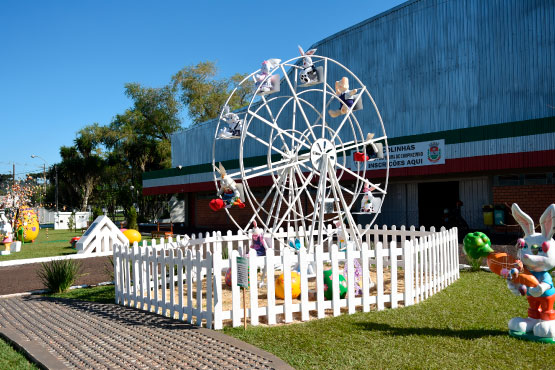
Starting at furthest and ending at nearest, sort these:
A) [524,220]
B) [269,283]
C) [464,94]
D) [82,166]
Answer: [82,166], [464,94], [269,283], [524,220]

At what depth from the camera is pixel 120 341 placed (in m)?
6.12

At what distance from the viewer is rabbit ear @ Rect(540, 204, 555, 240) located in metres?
5.65

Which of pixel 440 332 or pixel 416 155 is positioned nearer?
pixel 440 332

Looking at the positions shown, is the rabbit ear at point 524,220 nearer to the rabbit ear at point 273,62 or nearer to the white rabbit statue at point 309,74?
the white rabbit statue at point 309,74

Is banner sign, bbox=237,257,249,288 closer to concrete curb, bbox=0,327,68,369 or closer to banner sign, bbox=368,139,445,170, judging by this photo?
concrete curb, bbox=0,327,68,369

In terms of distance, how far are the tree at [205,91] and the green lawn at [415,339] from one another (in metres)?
51.3

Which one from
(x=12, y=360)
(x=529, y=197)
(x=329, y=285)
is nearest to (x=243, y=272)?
(x=329, y=285)

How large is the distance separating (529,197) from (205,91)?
4423 centimetres

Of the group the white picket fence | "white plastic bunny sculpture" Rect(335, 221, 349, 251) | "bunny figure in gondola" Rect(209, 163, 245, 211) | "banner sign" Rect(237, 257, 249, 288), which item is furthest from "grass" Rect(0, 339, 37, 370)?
"white plastic bunny sculpture" Rect(335, 221, 349, 251)

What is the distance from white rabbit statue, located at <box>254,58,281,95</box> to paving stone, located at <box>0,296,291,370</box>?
4.75 m

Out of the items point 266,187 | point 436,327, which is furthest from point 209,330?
point 266,187

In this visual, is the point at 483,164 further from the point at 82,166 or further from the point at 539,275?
the point at 82,166

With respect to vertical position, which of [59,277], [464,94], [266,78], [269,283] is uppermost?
[464,94]

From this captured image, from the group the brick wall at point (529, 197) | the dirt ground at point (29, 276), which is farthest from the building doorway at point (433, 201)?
the dirt ground at point (29, 276)
